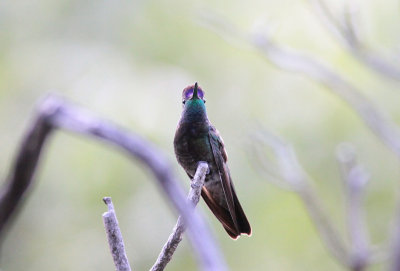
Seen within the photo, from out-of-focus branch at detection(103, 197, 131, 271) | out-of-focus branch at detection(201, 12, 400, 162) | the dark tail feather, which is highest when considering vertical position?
out-of-focus branch at detection(201, 12, 400, 162)

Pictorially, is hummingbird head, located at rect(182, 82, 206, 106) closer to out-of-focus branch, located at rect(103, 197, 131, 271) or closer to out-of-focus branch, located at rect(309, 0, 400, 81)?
out-of-focus branch, located at rect(103, 197, 131, 271)

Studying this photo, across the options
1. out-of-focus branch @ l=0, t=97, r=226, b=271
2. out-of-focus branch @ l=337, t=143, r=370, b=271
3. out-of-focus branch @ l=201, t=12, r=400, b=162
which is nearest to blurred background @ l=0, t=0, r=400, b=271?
out-of-focus branch @ l=201, t=12, r=400, b=162

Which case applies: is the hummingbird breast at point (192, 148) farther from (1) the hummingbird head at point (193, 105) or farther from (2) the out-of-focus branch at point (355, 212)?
(2) the out-of-focus branch at point (355, 212)

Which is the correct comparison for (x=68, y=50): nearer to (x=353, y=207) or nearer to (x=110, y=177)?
(x=110, y=177)

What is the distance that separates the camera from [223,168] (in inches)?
91.9

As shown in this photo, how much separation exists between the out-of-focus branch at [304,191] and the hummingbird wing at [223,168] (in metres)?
0.49

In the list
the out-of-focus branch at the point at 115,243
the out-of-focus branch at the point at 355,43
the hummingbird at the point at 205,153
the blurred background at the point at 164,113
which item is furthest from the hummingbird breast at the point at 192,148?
the blurred background at the point at 164,113

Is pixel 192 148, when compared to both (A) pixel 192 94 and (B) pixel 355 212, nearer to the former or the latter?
(A) pixel 192 94

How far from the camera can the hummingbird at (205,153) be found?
85.4 inches

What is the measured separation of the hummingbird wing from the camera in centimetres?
209

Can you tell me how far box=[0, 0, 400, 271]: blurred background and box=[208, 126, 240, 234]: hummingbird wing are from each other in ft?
16.4

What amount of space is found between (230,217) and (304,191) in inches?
29.0

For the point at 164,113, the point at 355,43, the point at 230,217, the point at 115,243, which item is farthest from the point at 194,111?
the point at 164,113

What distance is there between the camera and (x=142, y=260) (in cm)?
778
